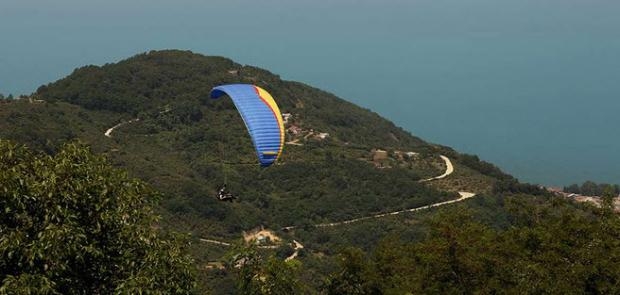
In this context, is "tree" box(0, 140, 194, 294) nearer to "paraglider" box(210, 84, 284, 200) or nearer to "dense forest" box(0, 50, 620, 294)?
"dense forest" box(0, 50, 620, 294)

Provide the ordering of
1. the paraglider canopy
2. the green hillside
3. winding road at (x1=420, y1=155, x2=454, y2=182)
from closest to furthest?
the paraglider canopy → the green hillside → winding road at (x1=420, y1=155, x2=454, y2=182)

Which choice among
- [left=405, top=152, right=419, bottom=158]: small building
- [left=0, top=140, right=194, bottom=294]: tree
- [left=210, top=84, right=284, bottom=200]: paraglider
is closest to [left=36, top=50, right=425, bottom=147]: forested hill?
[left=405, top=152, right=419, bottom=158]: small building

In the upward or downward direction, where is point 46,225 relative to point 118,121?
upward

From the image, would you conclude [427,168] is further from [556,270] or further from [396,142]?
[556,270]

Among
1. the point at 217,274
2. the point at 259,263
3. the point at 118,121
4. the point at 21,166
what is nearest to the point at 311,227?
the point at 217,274

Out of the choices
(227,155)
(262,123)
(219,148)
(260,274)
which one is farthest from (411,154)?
(260,274)

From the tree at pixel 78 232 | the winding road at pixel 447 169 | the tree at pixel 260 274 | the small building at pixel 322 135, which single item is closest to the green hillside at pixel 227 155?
the small building at pixel 322 135
